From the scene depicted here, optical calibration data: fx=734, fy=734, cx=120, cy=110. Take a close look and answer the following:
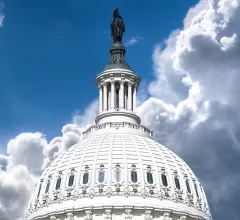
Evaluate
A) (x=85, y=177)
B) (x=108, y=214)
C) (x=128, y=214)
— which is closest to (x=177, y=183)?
(x=128, y=214)

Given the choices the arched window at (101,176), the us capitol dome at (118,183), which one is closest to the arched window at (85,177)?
the us capitol dome at (118,183)

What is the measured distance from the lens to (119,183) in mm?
89250

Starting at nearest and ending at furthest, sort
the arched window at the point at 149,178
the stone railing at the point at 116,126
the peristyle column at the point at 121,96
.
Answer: the arched window at the point at 149,178, the stone railing at the point at 116,126, the peristyle column at the point at 121,96

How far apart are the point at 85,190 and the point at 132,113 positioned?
780 inches

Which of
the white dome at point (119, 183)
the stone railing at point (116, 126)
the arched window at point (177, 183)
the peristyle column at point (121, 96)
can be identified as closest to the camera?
the white dome at point (119, 183)

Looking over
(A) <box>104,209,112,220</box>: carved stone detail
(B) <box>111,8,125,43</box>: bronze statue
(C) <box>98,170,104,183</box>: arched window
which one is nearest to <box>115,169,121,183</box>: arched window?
(C) <box>98,170,104,183</box>: arched window

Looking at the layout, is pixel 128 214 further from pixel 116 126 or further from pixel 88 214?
pixel 116 126

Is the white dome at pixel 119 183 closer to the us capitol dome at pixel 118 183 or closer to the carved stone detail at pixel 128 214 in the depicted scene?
the us capitol dome at pixel 118 183

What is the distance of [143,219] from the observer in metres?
87.8

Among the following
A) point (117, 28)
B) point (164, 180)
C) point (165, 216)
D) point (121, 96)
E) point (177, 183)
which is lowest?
point (165, 216)

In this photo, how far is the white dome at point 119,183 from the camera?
8819cm

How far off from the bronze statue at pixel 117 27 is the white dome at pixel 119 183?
22.1 meters

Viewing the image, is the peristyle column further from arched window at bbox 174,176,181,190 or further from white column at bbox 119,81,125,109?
arched window at bbox 174,176,181,190

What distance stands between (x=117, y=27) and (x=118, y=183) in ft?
109
